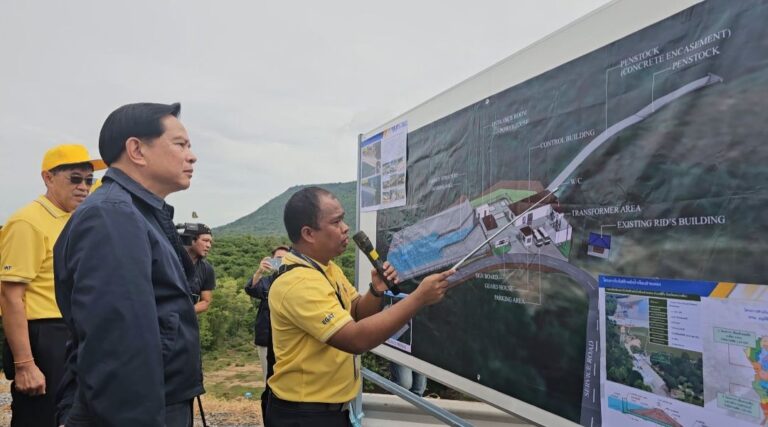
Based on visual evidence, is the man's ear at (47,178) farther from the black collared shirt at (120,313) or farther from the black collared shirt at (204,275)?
the black collared shirt at (204,275)

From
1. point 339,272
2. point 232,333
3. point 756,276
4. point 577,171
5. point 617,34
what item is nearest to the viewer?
point 756,276

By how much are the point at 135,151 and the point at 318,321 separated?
0.86 m

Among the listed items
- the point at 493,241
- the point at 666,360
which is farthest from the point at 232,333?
the point at 666,360

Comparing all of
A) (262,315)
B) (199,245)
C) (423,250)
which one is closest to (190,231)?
(199,245)

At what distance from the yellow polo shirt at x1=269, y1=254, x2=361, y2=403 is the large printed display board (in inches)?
26.7

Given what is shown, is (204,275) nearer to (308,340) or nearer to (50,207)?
(50,207)

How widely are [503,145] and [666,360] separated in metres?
1.08

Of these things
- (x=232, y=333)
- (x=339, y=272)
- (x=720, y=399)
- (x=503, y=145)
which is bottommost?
(x=232, y=333)

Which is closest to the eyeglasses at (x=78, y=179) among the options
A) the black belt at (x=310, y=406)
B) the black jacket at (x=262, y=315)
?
the black belt at (x=310, y=406)

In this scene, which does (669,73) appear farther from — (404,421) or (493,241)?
(404,421)

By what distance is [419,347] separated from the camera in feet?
9.38

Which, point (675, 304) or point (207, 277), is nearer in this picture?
point (675, 304)

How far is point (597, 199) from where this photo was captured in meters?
1.66

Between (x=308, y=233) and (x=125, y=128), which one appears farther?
(x=308, y=233)
